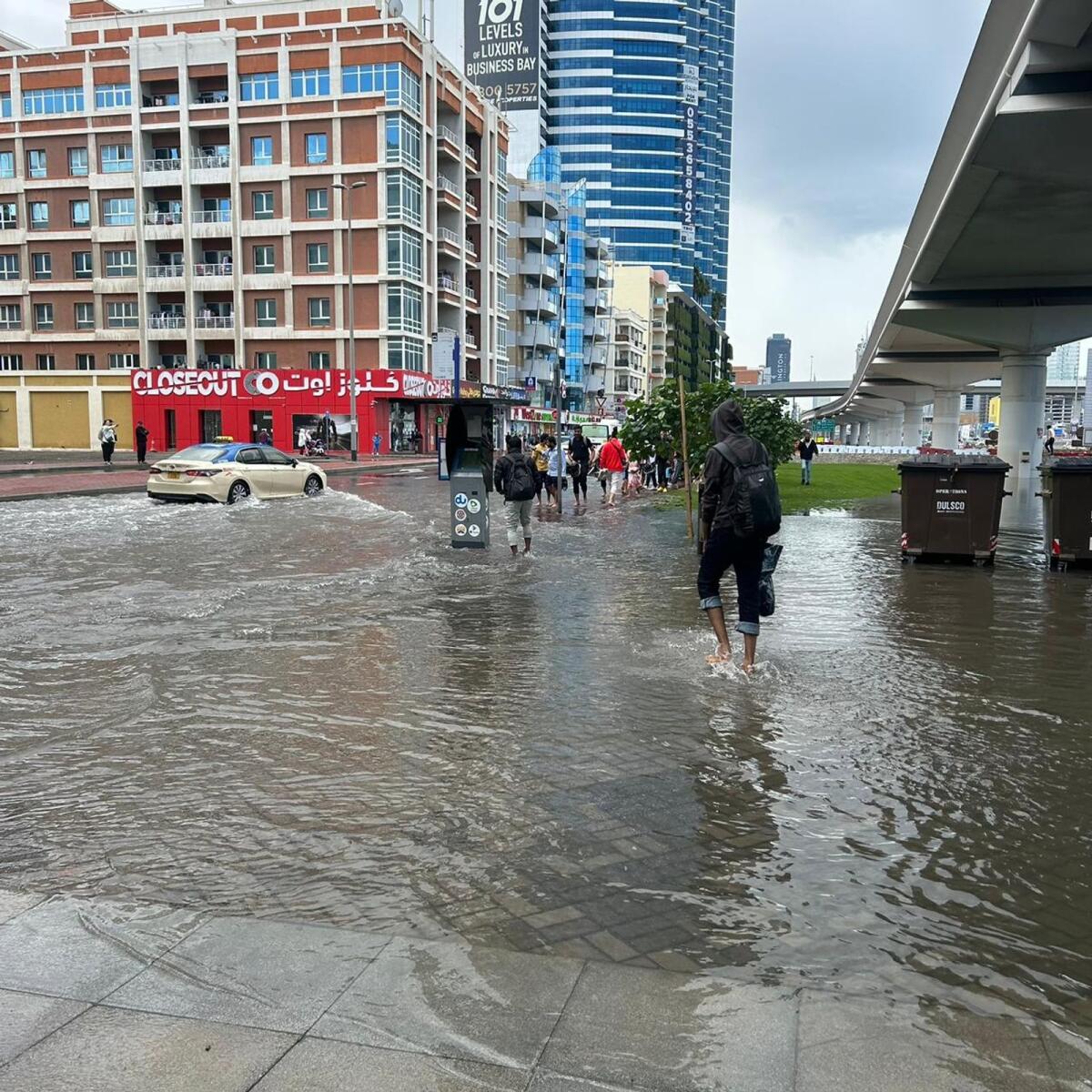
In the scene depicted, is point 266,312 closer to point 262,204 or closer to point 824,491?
point 262,204

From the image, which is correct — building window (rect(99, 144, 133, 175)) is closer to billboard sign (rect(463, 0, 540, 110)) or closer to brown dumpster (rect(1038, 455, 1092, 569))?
billboard sign (rect(463, 0, 540, 110))

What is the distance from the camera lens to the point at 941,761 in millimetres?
5480

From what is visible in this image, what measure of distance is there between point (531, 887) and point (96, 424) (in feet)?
212

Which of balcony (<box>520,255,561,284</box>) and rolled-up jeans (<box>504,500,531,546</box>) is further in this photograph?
balcony (<box>520,255,561,284</box>)

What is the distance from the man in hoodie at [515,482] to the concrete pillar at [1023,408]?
25.3 m

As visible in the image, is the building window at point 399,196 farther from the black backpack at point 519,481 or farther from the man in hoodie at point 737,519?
the man in hoodie at point 737,519

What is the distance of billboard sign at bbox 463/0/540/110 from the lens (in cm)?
10769

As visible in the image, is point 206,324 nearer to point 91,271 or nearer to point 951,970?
point 91,271

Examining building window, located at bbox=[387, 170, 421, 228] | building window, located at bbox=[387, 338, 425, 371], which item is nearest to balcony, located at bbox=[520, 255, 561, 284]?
building window, located at bbox=[387, 170, 421, 228]

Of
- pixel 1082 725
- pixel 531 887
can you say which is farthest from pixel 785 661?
pixel 531 887

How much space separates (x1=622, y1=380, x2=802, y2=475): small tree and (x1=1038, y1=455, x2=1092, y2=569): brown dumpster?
5.98 meters

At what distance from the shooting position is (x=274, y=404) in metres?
58.9

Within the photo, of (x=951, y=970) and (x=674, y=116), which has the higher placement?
(x=674, y=116)

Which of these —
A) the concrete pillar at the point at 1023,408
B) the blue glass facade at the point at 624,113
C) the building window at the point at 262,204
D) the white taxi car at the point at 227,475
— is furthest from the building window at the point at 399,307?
the blue glass facade at the point at 624,113
